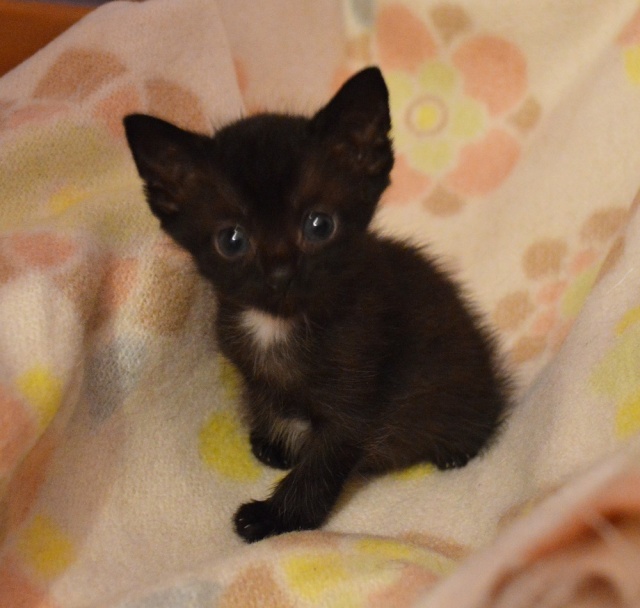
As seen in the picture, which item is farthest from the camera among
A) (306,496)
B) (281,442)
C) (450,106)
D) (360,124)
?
(450,106)

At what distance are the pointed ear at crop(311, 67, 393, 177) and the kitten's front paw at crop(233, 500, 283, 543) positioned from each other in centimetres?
68

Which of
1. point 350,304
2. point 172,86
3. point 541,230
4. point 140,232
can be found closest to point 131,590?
point 350,304

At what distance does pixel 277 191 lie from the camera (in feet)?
4.36

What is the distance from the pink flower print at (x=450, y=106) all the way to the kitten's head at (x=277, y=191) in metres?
0.86

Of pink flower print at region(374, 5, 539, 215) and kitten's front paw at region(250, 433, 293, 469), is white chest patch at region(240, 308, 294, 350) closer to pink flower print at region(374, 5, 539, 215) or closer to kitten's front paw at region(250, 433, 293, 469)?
kitten's front paw at region(250, 433, 293, 469)

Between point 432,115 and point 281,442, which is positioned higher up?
point 432,115

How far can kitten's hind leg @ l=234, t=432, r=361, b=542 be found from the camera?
5.17 feet

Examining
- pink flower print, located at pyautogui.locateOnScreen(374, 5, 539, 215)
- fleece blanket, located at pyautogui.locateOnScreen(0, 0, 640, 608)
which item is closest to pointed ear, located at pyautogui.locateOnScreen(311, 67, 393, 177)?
fleece blanket, located at pyautogui.locateOnScreen(0, 0, 640, 608)

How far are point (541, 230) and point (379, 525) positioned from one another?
36.9 inches

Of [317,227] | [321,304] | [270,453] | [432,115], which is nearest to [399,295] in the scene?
[321,304]

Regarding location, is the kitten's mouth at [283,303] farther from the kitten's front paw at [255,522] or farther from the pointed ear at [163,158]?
the kitten's front paw at [255,522]

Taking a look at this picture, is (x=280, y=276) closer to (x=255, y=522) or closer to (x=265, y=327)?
(x=265, y=327)

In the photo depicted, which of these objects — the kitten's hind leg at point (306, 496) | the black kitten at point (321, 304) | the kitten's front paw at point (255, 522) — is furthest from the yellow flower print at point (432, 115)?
the kitten's front paw at point (255, 522)

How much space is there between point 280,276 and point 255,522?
1.77 ft
